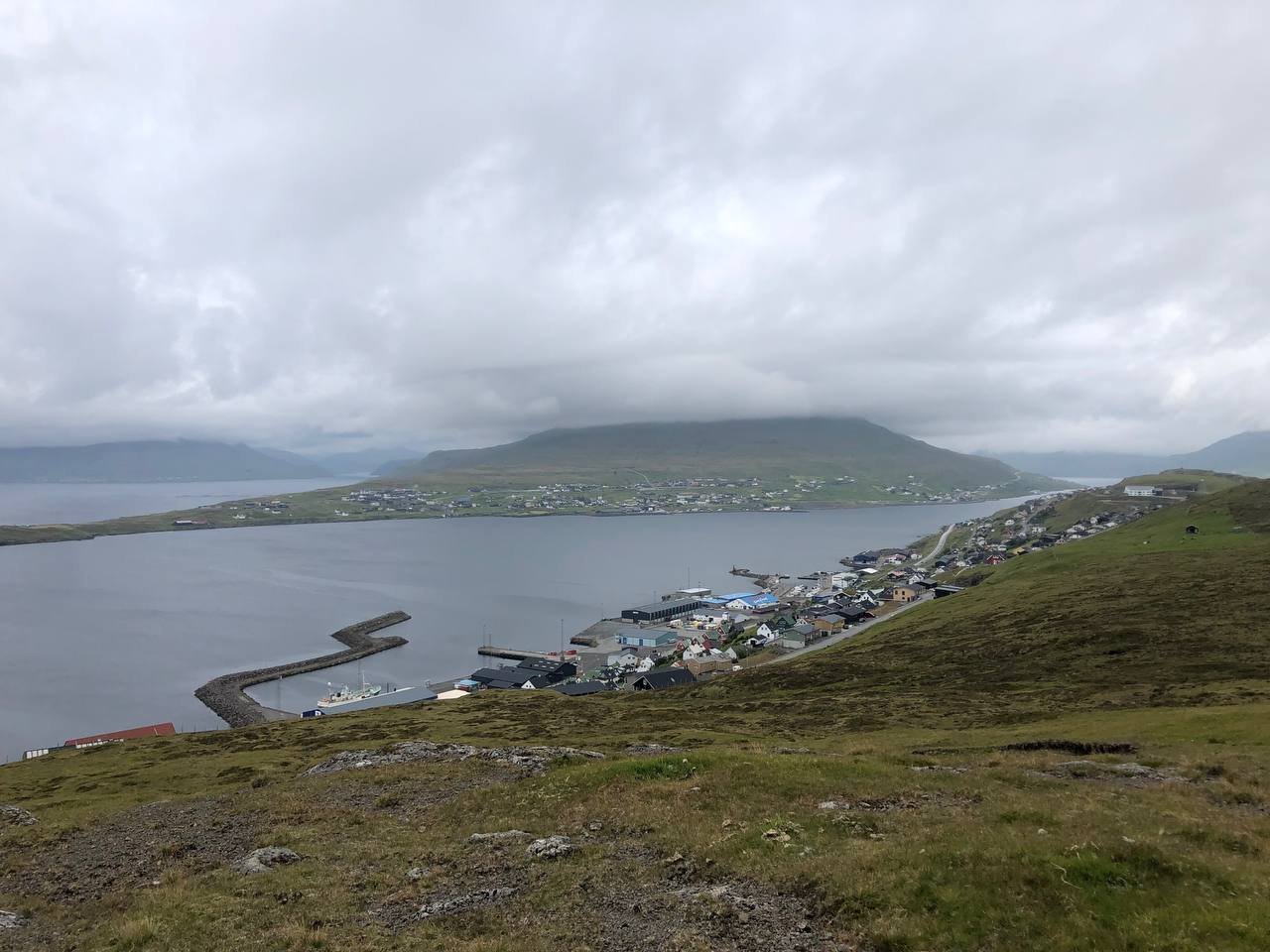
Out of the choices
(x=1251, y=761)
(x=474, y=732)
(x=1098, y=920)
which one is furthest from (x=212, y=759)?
(x=1251, y=761)

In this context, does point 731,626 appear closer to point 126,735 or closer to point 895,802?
point 126,735

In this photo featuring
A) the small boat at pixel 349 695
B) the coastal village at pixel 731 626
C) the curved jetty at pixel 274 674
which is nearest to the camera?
the curved jetty at pixel 274 674

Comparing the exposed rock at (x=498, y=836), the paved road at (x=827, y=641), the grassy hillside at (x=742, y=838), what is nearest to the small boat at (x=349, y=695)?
the grassy hillside at (x=742, y=838)

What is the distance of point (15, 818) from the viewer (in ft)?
88.9

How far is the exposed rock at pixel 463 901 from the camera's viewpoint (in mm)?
13938

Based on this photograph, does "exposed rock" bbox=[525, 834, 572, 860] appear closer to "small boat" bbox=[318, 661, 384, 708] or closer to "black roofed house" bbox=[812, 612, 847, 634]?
"small boat" bbox=[318, 661, 384, 708]

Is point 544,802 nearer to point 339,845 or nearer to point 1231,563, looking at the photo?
point 339,845

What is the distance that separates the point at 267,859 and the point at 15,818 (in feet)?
Answer: 59.8

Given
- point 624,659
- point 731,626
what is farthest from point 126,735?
point 731,626

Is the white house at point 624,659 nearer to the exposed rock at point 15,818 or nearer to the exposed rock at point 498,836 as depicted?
the exposed rock at point 15,818

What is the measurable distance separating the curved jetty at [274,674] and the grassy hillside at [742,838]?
45.3m

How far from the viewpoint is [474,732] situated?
165 feet

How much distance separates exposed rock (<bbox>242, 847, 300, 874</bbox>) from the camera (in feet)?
57.6

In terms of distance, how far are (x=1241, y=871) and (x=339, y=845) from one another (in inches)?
826
